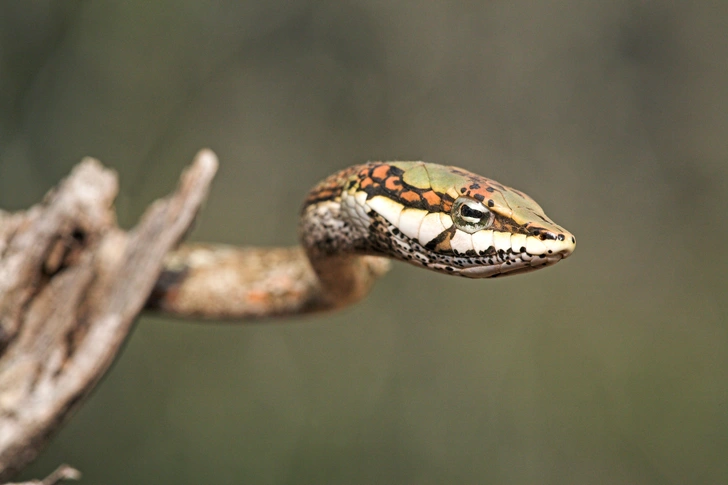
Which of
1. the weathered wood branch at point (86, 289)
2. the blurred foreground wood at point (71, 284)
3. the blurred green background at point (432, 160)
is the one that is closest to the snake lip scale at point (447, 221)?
the weathered wood branch at point (86, 289)

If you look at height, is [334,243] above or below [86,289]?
above

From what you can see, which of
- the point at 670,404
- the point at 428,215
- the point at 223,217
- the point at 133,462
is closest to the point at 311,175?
the point at 223,217

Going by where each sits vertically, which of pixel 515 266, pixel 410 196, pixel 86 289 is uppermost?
pixel 410 196

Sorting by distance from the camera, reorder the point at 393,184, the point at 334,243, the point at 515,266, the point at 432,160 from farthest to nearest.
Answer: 1. the point at 432,160
2. the point at 334,243
3. the point at 393,184
4. the point at 515,266

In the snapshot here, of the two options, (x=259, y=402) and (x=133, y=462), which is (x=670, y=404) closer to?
(x=259, y=402)

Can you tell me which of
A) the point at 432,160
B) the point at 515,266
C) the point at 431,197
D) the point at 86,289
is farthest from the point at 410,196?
the point at 432,160

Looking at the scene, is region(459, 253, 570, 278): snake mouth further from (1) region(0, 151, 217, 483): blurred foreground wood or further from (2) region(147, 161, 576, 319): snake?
(1) region(0, 151, 217, 483): blurred foreground wood

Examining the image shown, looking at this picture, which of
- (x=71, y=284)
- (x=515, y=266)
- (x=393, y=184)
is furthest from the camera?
(x=71, y=284)

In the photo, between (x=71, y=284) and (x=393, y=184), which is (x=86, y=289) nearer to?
(x=71, y=284)
